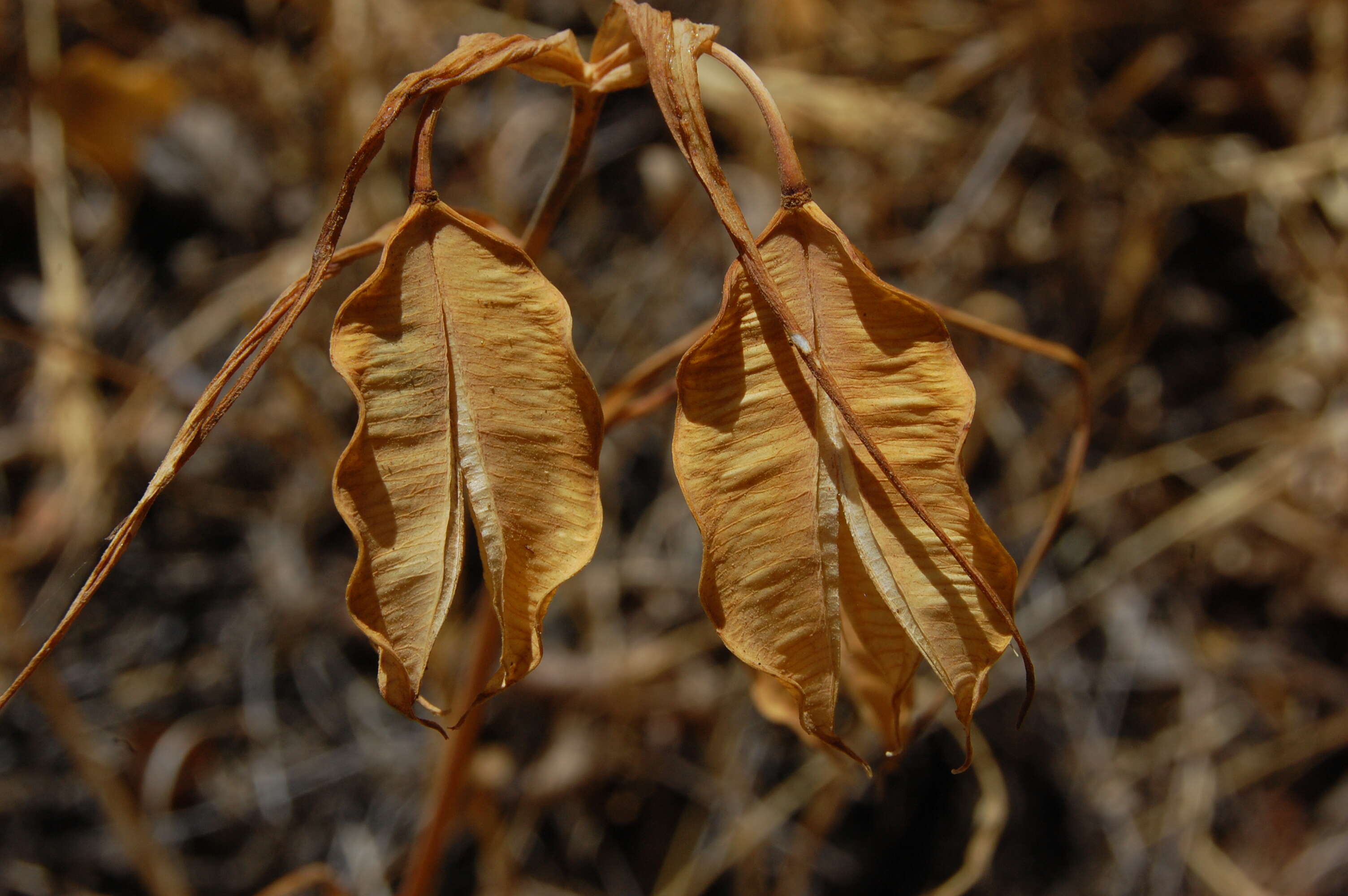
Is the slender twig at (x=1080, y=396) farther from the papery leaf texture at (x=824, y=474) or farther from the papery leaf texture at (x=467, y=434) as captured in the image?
the papery leaf texture at (x=467, y=434)

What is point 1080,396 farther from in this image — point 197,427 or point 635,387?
point 197,427

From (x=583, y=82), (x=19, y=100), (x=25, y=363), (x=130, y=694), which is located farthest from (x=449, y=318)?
(x=19, y=100)

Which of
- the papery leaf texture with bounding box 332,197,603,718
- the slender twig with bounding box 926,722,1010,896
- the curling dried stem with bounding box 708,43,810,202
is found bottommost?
the slender twig with bounding box 926,722,1010,896

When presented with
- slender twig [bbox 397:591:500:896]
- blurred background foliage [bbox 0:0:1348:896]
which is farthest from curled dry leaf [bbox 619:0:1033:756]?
blurred background foliage [bbox 0:0:1348:896]

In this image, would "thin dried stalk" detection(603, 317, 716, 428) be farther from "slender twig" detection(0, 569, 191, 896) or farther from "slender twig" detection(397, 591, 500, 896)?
"slender twig" detection(0, 569, 191, 896)

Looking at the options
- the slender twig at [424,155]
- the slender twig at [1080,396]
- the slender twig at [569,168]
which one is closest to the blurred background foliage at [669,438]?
the slender twig at [1080,396]

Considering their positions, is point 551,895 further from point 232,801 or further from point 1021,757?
point 1021,757
